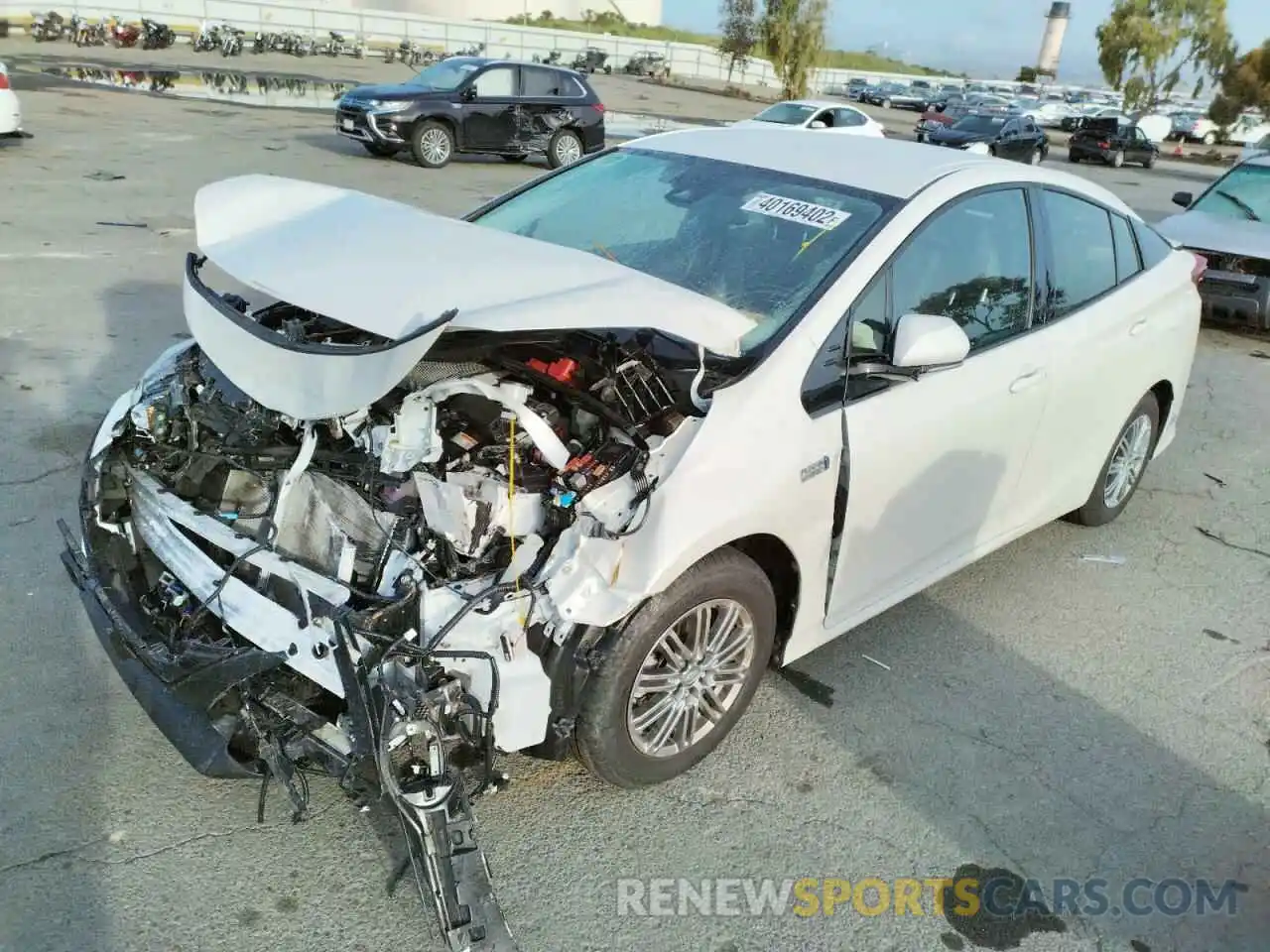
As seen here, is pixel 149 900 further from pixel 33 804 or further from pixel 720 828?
pixel 720 828

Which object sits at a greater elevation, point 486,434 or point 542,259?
point 542,259

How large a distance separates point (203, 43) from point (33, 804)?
40.5m

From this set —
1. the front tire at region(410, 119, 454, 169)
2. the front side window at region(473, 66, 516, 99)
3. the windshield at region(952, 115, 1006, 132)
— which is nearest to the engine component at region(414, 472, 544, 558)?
the front tire at region(410, 119, 454, 169)

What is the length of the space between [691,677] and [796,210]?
168 cm

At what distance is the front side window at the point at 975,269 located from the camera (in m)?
3.44

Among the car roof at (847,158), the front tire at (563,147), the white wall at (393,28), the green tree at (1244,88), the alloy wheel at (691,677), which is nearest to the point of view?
the alloy wheel at (691,677)

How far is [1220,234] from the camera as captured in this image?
9.72 metres

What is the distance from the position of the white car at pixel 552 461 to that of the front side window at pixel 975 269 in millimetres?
14

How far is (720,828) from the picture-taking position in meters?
2.98

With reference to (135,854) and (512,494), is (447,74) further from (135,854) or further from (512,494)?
(135,854)

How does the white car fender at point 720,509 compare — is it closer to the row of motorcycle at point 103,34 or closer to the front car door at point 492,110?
the front car door at point 492,110

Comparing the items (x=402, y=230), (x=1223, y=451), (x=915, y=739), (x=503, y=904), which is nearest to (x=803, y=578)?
(x=915, y=739)

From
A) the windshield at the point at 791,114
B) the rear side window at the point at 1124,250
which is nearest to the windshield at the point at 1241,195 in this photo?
the rear side window at the point at 1124,250

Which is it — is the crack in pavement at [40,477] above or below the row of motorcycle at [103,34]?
below
